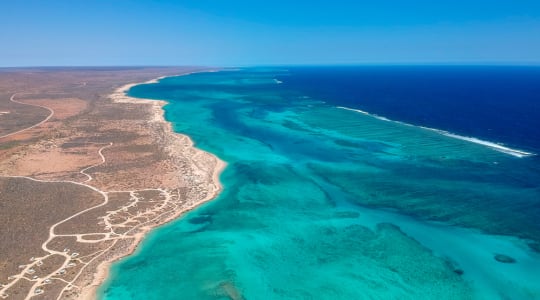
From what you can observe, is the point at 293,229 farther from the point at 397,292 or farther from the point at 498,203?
the point at 498,203

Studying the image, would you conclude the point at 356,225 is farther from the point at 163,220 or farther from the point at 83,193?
the point at 83,193

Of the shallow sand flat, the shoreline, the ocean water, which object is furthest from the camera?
the shallow sand flat

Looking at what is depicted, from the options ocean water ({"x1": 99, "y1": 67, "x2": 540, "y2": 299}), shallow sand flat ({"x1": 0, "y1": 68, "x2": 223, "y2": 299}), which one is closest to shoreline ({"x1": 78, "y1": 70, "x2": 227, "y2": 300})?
shallow sand flat ({"x1": 0, "y1": 68, "x2": 223, "y2": 299})

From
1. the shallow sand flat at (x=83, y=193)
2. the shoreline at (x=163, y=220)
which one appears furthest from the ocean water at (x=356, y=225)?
the shallow sand flat at (x=83, y=193)

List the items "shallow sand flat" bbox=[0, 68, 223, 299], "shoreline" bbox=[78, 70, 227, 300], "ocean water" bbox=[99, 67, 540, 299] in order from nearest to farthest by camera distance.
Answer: "shoreline" bbox=[78, 70, 227, 300]
"ocean water" bbox=[99, 67, 540, 299]
"shallow sand flat" bbox=[0, 68, 223, 299]

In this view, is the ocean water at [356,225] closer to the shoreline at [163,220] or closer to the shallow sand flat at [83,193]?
the shoreline at [163,220]

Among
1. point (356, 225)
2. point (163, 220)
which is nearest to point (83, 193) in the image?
point (163, 220)

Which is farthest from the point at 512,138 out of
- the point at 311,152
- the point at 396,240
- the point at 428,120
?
the point at 396,240

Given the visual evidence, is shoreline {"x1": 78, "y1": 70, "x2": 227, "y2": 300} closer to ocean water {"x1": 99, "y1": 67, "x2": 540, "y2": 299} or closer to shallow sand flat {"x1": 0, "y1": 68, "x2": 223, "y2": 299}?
shallow sand flat {"x1": 0, "y1": 68, "x2": 223, "y2": 299}
